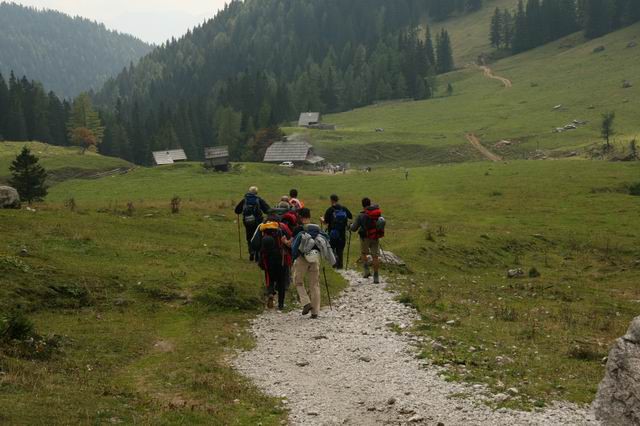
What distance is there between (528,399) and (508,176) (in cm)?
6618

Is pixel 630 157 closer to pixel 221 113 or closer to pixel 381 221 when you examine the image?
pixel 381 221

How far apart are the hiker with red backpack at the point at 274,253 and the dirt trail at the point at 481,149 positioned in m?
89.8

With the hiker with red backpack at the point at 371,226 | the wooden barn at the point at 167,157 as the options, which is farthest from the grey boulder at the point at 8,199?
the wooden barn at the point at 167,157

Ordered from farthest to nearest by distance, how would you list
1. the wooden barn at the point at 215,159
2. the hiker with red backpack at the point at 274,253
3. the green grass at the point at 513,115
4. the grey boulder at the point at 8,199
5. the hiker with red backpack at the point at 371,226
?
1. the green grass at the point at 513,115
2. the wooden barn at the point at 215,159
3. the grey boulder at the point at 8,199
4. the hiker with red backpack at the point at 371,226
5. the hiker with red backpack at the point at 274,253

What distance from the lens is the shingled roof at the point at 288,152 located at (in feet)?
388

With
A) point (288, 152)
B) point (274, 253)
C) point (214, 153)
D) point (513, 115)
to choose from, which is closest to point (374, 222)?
point (274, 253)

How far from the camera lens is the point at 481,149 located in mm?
115188

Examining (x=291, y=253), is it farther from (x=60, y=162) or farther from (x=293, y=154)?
(x=60, y=162)

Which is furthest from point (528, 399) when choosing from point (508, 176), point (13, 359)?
point (508, 176)

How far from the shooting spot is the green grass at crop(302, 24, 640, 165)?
→ 115125mm

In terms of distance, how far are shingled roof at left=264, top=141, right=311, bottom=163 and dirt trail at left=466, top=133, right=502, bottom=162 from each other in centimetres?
3060

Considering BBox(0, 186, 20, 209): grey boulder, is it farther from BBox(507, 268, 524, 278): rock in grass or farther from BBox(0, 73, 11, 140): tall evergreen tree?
BBox(0, 73, 11, 140): tall evergreen tree

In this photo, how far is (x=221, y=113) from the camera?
161 m

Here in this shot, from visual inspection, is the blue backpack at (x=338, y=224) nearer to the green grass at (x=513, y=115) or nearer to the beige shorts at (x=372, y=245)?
the beige shorts at (x=372, y=245)
